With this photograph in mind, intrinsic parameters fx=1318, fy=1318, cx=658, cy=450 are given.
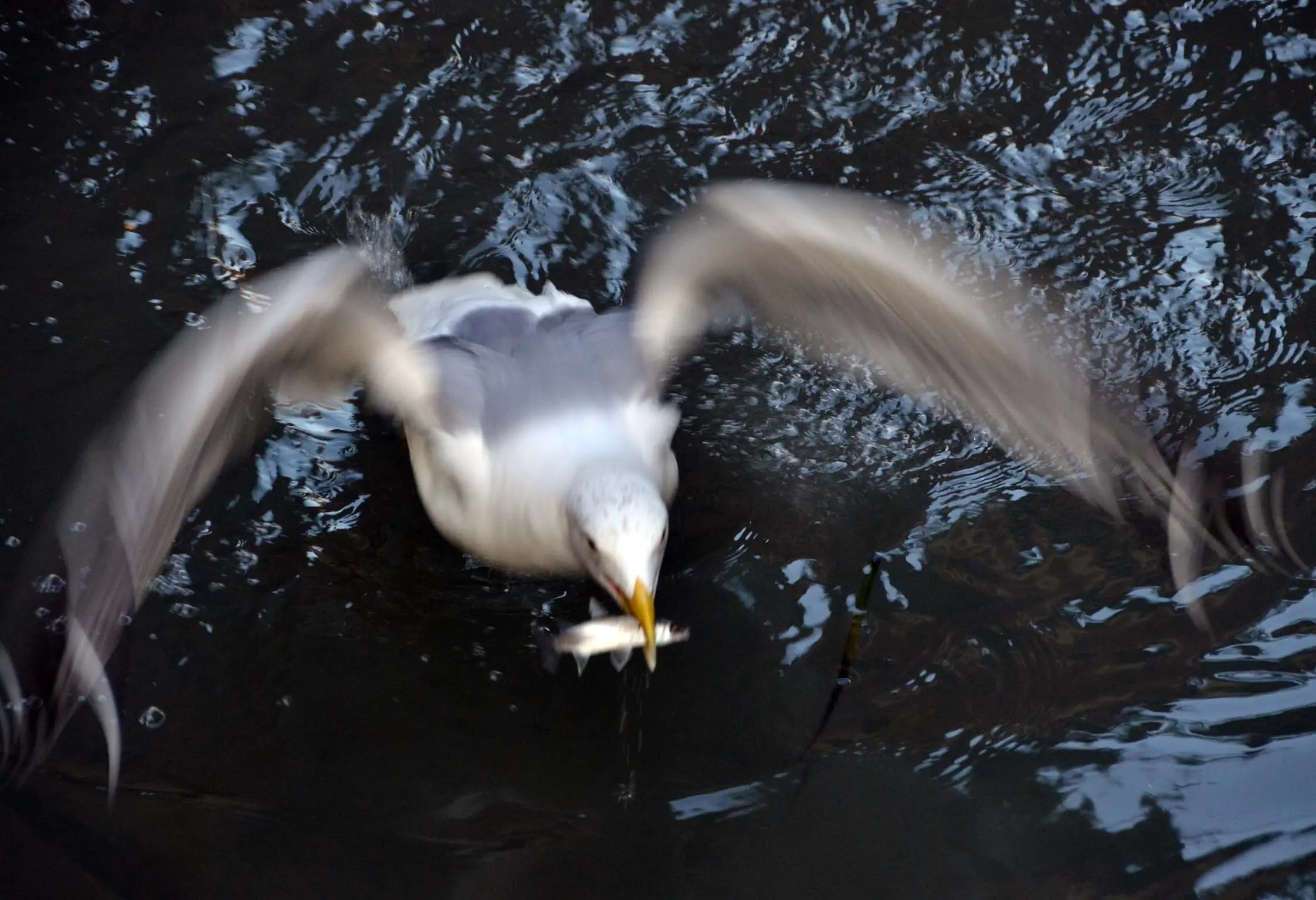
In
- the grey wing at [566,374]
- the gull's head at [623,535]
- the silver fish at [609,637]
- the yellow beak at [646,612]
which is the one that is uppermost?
the grey wing at [566,374]

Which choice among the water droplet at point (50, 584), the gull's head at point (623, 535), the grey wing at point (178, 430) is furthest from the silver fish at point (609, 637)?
the water droplet at point (50, 584)

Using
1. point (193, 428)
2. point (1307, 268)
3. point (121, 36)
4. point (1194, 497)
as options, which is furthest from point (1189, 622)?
point (121, 36)

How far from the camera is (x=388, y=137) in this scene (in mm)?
2570

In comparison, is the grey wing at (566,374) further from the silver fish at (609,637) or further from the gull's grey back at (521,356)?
the silver fish at (609,637)

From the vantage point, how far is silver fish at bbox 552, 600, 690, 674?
4.83ft

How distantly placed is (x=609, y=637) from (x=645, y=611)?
6 cm

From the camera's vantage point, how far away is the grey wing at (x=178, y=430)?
1441mm

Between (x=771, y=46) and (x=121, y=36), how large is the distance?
4.43ft

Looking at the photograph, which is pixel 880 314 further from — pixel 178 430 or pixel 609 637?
pixel 178 430

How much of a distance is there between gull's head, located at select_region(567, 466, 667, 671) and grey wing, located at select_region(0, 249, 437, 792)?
0.34 metres

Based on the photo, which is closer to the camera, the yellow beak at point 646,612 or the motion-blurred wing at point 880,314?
the yellow beak at point 646,612

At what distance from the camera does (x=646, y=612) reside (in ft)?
4.78

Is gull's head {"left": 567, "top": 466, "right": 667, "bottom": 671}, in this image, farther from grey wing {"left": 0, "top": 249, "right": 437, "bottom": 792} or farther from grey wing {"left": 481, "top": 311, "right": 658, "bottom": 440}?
grey wing {"left": 0, "top": 249, "right": 437, "bottom": 792}

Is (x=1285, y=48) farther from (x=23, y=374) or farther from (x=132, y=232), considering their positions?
(x=23, y=374)
